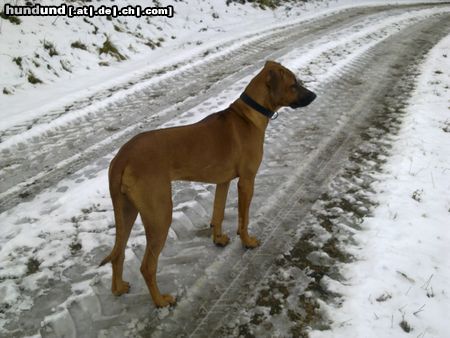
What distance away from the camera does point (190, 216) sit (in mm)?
3998

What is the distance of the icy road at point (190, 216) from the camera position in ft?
9.30

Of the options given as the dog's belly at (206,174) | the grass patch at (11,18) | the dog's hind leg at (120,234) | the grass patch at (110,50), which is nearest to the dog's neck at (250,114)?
the dog's belly at (206,174)

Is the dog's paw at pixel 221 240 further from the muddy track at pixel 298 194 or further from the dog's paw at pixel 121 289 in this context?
the dog's paw at pixel 121 289

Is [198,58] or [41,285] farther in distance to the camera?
[198,58]

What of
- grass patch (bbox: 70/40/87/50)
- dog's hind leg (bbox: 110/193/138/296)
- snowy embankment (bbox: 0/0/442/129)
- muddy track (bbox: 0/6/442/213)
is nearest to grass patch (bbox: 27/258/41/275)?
dog's hind leg (bbox: 110/193/138/296)

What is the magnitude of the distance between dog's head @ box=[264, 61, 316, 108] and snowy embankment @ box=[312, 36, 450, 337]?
141 cm

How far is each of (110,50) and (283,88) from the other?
7621mm

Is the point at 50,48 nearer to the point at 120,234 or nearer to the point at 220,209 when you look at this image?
the point at 220,209

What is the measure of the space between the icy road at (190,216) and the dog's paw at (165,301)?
1.9 inches

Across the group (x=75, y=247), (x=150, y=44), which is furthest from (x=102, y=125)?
(x=150, y=44)

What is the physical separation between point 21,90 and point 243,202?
6205 millimetres

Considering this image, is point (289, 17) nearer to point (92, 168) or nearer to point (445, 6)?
point (445, 6)

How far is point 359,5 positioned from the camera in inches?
728

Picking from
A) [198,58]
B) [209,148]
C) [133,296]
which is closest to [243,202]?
[209,148]
